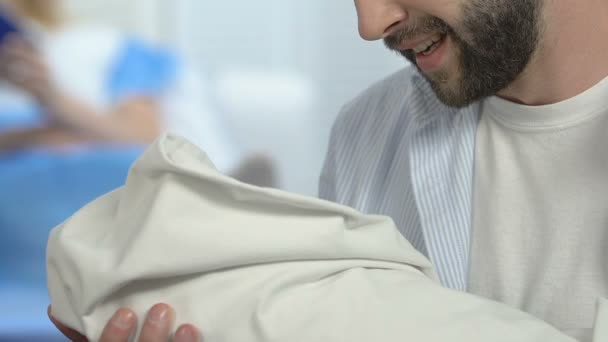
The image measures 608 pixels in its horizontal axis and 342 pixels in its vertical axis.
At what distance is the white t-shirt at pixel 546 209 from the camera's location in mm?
959

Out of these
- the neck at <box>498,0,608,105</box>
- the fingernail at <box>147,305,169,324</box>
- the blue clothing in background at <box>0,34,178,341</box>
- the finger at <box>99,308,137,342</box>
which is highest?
the neck at <box>498,0,608,105</box>

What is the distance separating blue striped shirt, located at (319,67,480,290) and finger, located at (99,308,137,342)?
42 centimetres

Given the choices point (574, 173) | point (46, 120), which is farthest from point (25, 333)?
point (574, 173)

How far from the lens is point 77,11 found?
8.59ft

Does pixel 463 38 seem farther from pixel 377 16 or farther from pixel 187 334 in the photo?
pixel 187 334

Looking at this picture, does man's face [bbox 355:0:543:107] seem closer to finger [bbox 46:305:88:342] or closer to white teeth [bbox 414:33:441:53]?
white teeth [bbox 414:33:441:53]

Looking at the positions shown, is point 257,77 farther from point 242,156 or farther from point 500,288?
point 500,288

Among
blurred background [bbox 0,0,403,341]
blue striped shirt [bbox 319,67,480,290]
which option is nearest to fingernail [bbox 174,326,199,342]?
blue striped shirt [bbox 319,67,480,290]

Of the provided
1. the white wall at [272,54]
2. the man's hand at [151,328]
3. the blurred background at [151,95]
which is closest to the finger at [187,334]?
the man's hand at [151,328]

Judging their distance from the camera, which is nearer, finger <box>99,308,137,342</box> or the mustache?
finger <box>99,308,137,342</box>

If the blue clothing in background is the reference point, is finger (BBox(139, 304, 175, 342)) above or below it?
above

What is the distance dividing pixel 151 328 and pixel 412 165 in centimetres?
48

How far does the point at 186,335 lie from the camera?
0.74 meters

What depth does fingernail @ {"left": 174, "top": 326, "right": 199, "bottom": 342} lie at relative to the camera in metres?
0.74
